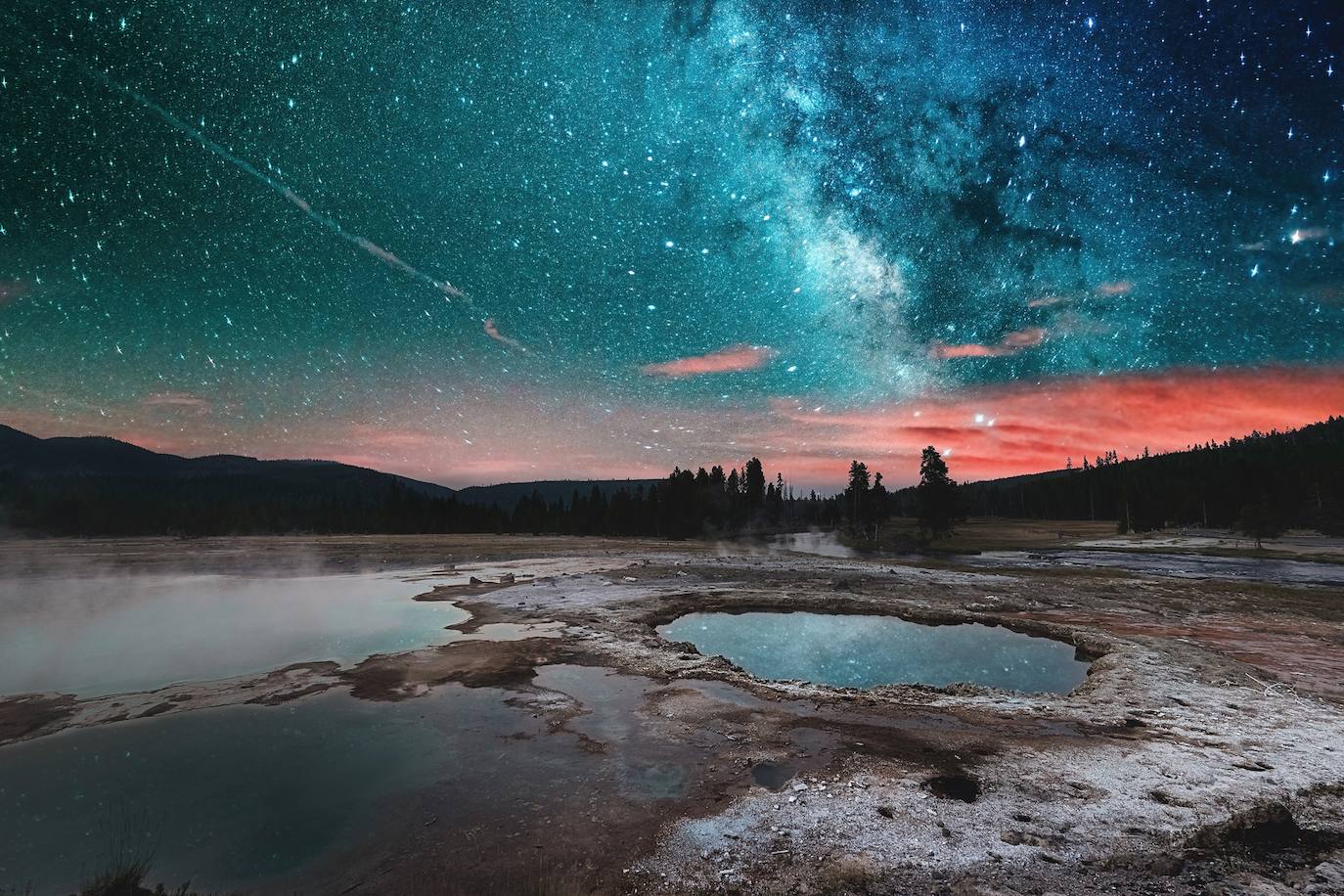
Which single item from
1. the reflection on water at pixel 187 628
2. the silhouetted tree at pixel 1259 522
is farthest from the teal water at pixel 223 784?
the silhouetted tree at pixel 1259 522

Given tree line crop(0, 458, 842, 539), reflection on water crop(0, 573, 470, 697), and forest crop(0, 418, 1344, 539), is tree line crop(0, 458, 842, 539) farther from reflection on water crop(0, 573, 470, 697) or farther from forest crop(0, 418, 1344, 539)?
reflection on water crop(0, 573, 470, 697)

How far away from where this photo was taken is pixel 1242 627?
70.3ft

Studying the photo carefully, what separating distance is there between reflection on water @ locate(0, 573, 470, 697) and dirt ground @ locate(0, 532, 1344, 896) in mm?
1853

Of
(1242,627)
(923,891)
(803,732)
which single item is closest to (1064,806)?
(923,891)

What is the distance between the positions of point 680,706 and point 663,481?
318 ft

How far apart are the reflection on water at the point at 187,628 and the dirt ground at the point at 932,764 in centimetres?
185

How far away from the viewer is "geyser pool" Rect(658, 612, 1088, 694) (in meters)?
Result: 16.4

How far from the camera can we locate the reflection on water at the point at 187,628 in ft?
49.7

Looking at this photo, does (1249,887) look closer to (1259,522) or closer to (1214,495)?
(1259,522)

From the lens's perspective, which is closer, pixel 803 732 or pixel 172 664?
pixel 803 732

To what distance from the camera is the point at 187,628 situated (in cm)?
2073

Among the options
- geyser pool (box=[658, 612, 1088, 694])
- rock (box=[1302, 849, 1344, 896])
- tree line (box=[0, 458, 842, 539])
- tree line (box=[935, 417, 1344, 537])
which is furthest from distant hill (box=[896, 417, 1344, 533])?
rock (box=[1302, 849, 1344, 896])

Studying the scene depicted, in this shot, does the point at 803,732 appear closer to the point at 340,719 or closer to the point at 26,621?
the point at 340,719

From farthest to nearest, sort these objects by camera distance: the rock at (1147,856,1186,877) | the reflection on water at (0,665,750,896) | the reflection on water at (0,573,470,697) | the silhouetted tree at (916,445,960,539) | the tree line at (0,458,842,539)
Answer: the tree line at (0,458,842,539), the silhouetted tree at (916,445,960,539), the reflection on water at (0,573,470,697), the reflection on water at (0,665,750,896), the rock at (1147,856,1186,877)
